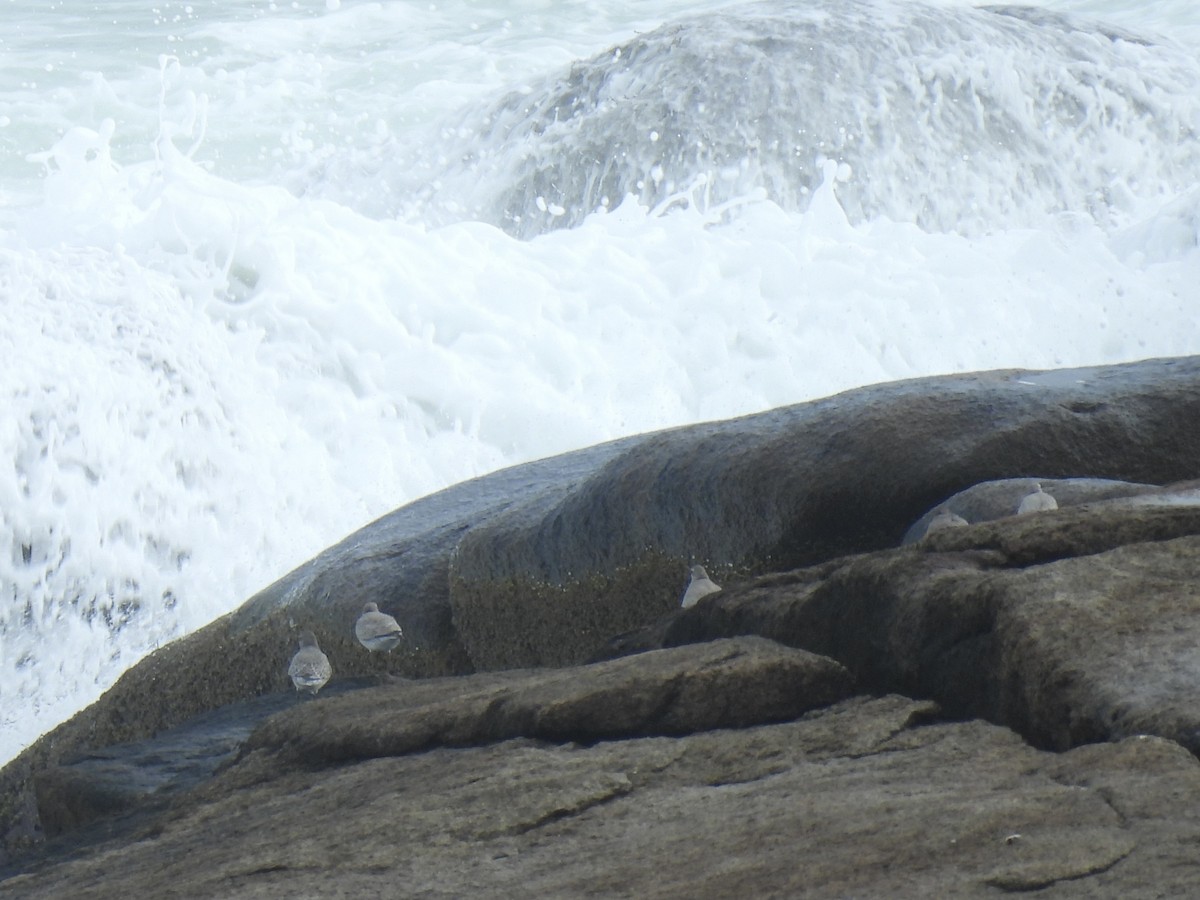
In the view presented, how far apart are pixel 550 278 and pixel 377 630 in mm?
5877

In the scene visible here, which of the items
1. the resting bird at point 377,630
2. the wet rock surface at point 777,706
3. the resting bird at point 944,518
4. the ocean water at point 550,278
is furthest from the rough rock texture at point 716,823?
the ocean water at point 550,278

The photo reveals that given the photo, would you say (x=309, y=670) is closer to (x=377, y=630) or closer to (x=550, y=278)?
(x=377, y=630)

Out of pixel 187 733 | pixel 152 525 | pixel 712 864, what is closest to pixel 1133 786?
pixel 712 864

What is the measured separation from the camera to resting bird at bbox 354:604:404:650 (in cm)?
466

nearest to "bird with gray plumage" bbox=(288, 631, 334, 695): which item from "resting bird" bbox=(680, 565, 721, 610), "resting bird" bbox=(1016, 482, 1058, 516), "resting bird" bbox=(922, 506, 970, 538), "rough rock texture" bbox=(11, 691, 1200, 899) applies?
"resting bird" bbox=(680, 565, 721, 610)

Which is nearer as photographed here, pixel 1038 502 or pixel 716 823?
pixel 716 823

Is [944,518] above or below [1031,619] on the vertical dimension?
above

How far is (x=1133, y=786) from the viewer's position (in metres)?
1.82

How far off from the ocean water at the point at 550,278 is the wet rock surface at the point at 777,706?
2969 millimetres

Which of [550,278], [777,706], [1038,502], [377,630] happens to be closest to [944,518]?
[1038,502]

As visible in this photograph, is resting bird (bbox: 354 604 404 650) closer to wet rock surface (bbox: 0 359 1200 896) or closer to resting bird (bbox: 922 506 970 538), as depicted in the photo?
wet rock surface (bbox: 0 359 1200 896)

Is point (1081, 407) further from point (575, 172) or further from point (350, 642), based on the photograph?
point (575, 172)

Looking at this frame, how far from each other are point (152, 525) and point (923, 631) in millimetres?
5903

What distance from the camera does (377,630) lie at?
4.66 meters
